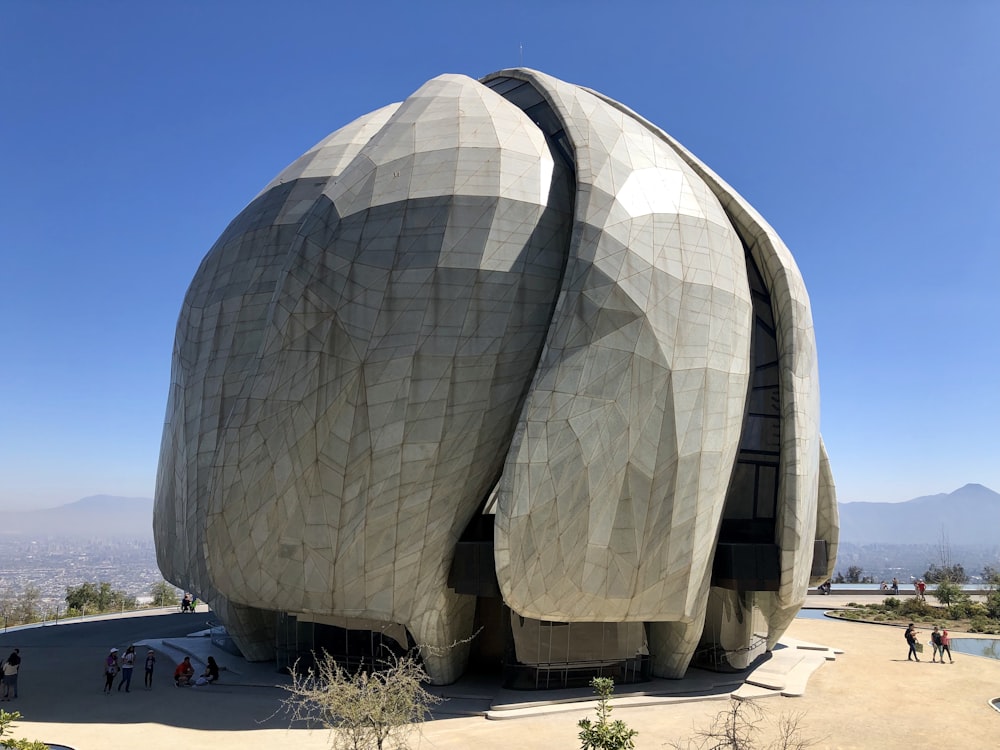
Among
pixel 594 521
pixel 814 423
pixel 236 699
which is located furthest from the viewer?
pixel 814 423

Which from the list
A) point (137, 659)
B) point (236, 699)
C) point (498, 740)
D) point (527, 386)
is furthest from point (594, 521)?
point (137, 659)

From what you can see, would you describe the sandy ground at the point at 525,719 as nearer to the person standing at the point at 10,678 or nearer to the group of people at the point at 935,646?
the person standing at the point at 10,678

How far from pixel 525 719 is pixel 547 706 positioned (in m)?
1.13

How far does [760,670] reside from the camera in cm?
2400

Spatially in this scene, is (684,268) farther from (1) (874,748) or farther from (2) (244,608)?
(2) (244,608)

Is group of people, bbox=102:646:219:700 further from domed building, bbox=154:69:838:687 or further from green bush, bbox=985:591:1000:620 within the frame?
green bush, bbox=985:591:1000:620

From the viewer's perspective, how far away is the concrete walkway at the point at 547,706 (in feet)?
54.9

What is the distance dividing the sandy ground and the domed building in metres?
2.65

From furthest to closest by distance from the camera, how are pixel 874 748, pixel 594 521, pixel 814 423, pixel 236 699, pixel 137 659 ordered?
pixel 137 659
pixel 814 423
pixel 236 699
pixel 594 521
pixel 874 748

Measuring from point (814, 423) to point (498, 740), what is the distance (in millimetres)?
14505

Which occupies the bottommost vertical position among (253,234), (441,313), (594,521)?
(594,521)

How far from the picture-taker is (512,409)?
20234mm

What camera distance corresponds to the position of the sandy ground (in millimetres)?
16516

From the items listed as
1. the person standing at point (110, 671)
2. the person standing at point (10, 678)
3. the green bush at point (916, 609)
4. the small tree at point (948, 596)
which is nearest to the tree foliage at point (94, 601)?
the person standing at point (10, 678)
